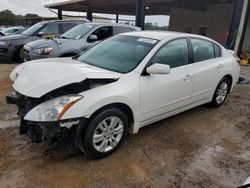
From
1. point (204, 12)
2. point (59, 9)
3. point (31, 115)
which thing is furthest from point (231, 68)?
point (59, 9)

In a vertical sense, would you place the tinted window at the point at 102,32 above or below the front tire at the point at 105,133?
above

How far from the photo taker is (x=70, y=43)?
6.50 meters

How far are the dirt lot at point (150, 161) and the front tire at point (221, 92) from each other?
0.76 meters

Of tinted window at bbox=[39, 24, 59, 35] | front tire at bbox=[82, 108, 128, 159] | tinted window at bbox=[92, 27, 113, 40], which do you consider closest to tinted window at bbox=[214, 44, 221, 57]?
front tire at bbox=[82, 108, 128, 159]

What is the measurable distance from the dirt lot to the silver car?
2749 millimetres

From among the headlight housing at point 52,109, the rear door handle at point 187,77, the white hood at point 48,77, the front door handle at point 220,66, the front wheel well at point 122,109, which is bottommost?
the front wheel well at point 122,109

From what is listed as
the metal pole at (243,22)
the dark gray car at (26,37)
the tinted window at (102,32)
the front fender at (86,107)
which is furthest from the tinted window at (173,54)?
the metal pole at (243,22)

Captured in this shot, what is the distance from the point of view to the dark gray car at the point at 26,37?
28.3ft

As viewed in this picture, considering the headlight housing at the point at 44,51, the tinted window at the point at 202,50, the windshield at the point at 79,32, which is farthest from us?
the windshield at the point at 79,32

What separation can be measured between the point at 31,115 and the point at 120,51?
1738 mm

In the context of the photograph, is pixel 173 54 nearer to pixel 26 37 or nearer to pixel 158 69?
pixel 158 69

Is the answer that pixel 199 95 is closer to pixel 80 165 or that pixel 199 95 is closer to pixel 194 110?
pixel 194 110

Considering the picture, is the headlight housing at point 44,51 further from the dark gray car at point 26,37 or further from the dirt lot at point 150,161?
the dirt lot at point 150,161

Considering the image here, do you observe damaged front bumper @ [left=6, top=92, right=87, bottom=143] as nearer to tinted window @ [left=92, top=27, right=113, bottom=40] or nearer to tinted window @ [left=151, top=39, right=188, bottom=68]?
tinted window @ [left=151, top=39, right=188, bottom=68]
